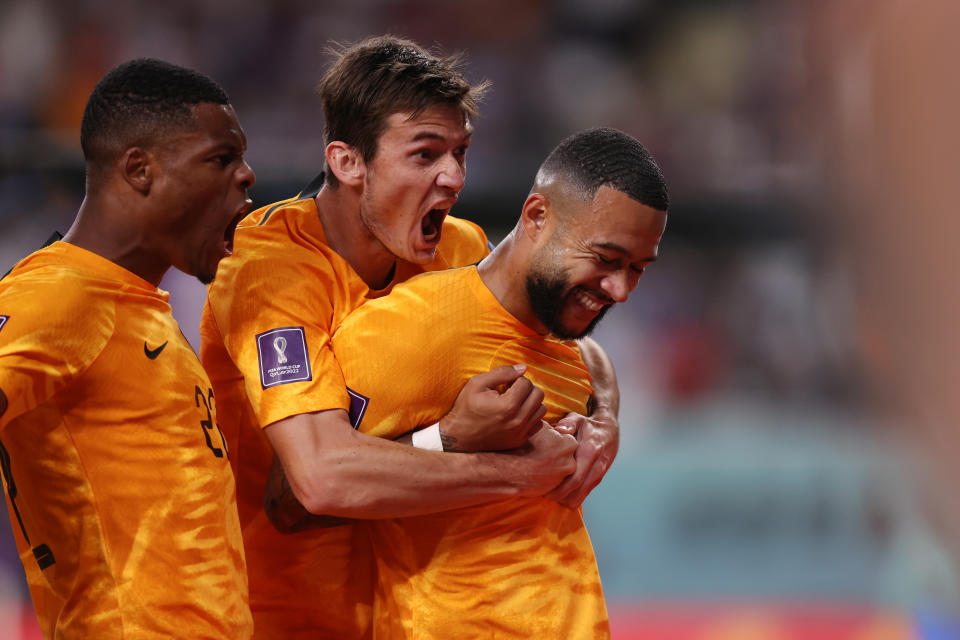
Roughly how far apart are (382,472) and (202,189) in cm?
76

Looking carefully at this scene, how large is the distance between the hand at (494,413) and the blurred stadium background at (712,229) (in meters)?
4.16

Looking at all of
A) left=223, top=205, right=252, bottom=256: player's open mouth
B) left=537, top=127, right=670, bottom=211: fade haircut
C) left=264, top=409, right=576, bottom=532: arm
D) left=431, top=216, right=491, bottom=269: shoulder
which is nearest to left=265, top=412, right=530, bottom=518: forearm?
left=264, top=409, right=576, bottom=532: arm

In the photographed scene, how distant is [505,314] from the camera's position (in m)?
2.56

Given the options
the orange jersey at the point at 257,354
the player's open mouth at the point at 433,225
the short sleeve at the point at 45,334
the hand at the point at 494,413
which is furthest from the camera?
the player's open mouth at the point at 433,225

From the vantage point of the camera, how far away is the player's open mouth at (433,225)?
290cm

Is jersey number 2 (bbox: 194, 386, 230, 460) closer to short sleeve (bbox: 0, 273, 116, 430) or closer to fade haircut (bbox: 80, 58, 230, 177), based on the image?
short sleeve (bbox: 0, 273, 116, 430)

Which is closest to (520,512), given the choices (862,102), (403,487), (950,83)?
(403,487)

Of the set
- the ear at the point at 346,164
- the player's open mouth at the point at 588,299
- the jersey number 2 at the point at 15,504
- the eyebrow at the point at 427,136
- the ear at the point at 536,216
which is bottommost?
the jersey number 2 at the point at 15,504

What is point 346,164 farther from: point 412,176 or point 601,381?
point 601,381

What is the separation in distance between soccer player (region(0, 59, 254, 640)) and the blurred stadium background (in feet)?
14.5

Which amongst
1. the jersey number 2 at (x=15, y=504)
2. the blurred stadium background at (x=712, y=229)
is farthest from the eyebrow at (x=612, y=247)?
the blurred stadium background at (x=712, y=229)

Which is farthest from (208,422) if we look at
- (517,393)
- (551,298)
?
(551,298)

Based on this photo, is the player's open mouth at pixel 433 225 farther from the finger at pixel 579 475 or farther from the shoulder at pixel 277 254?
Result: the finger at pixel 579 475

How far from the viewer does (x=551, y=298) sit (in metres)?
2.50
